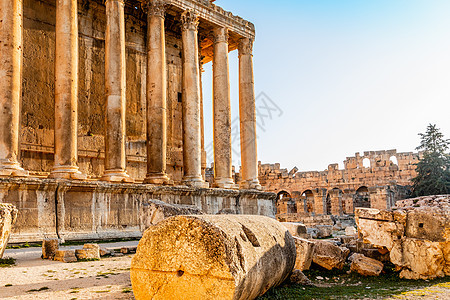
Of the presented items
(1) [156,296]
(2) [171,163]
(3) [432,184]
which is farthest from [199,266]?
(3) [432,184]

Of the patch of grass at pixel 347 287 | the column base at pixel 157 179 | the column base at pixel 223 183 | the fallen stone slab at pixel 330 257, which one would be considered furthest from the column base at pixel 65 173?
the patch of grass at pixel 347 287

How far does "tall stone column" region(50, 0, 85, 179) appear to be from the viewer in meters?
12.1

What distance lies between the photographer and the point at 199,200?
15125 mm

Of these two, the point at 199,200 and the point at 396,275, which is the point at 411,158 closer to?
the point at 199,200

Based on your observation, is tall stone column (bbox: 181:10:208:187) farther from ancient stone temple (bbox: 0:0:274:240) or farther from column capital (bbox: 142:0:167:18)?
column capital (bbox: 142:0:167:18)

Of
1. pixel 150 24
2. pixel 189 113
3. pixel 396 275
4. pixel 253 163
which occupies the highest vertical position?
pixel 150 24

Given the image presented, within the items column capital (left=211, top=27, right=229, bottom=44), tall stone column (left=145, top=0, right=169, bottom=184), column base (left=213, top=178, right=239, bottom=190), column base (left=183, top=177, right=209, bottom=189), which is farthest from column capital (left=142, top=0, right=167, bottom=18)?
column base (left=213, top=178, right=239, bottom=190)

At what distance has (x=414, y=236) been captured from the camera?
279 inches

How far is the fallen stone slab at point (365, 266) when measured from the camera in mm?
7285

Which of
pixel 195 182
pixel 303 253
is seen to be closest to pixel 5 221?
pixel 303 253

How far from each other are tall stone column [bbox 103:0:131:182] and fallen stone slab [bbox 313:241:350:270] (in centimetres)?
718

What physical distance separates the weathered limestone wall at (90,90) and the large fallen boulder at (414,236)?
34.8ft

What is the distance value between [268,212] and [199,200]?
442 cm

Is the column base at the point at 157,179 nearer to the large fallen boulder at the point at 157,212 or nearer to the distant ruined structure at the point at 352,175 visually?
the large fallen boulder at the point at 157,212
